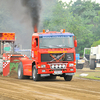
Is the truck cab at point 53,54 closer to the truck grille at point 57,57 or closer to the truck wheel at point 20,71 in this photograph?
the truck grille at point 57,57

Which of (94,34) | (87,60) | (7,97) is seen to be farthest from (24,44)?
(7,97)

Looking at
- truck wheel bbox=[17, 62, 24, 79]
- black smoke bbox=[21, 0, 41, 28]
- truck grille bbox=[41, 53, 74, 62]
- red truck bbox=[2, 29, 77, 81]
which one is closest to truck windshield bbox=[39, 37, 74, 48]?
red truck bbox=[2, 29, 77, 81]

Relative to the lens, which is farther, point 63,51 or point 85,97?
point 63,51

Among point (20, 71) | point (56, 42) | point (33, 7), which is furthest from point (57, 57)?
point (33, 7)

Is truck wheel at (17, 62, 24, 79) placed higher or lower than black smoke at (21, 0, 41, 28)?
lower

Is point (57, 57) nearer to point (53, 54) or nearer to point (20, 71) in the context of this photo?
point (53, 54)

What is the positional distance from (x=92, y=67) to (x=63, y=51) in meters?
16.1

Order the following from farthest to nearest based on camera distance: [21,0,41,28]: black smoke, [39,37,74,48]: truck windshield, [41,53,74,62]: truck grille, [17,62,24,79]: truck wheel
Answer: [21,0,41,28]: black smoke, [17,62,24,79]: truck wheel, [39,37,74,48]: truck windshield, [41,53,74,62]: truck grille

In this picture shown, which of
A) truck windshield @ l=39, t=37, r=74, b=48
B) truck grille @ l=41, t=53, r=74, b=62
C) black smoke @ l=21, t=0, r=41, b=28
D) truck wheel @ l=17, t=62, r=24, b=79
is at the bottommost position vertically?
truck wheel @ l=17, t=62, r=24, b=79

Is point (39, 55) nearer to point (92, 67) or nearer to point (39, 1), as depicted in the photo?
point (39, 1)

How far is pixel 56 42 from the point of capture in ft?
54.4

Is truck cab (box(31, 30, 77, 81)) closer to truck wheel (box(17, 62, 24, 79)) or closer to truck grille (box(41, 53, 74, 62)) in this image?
truck grille (box(41, 53, 74, 62))

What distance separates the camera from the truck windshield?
645 inches

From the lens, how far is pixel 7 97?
9680 mm
